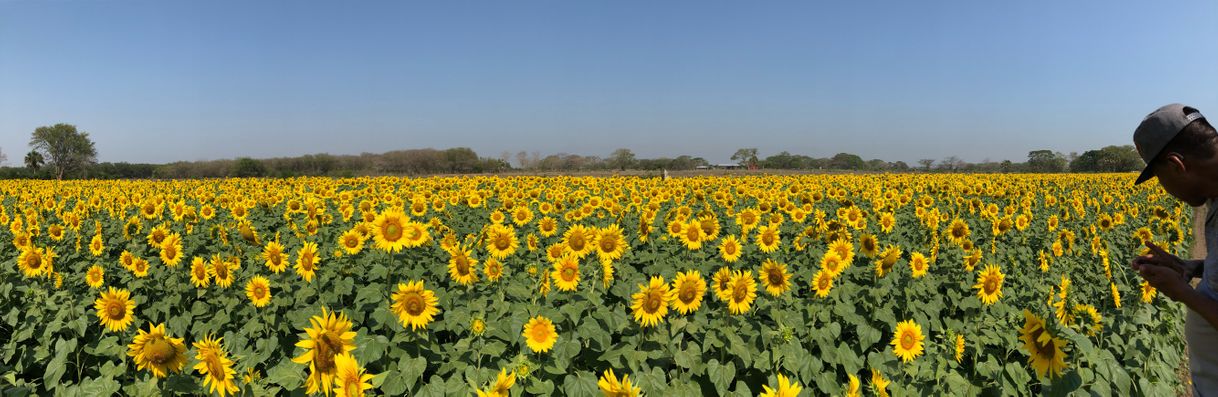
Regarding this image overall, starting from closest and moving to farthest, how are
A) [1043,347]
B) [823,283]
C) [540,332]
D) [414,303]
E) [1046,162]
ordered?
[1043,347] → [414,303] → [540,332] → [823,283] → [1046,162]

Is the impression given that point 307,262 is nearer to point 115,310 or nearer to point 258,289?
point 258,289

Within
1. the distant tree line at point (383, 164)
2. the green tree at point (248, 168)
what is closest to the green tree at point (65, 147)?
the distant tree line at point (383, 164)

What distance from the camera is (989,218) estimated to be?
9.34 metres

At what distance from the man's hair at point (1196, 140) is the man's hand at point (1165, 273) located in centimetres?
41

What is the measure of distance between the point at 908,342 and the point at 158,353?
167 inches

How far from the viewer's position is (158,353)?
8.13ft

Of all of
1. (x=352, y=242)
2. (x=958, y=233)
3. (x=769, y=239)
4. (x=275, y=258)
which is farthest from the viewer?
(x=958, y=233)

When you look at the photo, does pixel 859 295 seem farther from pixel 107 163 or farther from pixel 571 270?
pixel 107 163

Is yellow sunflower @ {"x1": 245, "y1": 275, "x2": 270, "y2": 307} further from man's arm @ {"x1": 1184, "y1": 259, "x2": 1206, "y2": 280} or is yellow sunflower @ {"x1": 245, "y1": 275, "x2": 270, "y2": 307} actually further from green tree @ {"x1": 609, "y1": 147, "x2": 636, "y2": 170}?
green tree @ {"x1": 609, "y1": 147, "x2": 636, "y2": 170}

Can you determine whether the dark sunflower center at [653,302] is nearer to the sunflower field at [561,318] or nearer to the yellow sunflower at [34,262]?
the sunflower field at [561,318]

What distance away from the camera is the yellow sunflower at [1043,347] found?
8.70 ft

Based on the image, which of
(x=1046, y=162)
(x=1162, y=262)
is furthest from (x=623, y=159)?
(x=1162, y=262)

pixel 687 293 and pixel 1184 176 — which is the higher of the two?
pixel 1184 176

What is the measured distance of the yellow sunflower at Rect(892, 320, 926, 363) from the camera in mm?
3711
